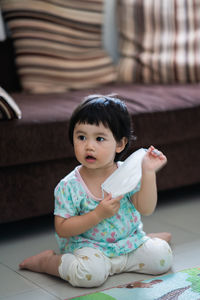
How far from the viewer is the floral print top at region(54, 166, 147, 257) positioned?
58.8 inches

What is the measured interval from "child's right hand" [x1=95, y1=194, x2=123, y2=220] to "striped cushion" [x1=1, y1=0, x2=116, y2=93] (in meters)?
1.12

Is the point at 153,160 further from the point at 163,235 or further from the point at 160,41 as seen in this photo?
the point at 160,41

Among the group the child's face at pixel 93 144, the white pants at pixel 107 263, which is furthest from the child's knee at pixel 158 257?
the child's face at pixel 93 144

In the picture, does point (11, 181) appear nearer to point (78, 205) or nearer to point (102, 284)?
point (78, 205)

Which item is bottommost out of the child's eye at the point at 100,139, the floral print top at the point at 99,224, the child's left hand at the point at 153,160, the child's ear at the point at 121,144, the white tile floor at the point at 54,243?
the white tile floor at the point at 54,243

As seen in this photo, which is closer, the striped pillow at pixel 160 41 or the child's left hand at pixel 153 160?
the child's left hand at pixel 153 160

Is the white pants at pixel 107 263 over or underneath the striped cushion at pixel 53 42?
underneath

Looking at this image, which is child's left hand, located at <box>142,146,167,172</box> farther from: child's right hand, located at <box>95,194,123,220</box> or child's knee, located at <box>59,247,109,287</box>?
child's knee, located at <box>59,247,109,287</box>

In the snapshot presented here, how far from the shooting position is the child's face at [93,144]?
57.7 inches

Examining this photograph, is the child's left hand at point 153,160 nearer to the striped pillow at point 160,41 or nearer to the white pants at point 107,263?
the white pants at point 107,263

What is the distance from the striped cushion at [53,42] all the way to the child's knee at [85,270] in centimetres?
115

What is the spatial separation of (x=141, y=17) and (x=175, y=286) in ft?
5.29

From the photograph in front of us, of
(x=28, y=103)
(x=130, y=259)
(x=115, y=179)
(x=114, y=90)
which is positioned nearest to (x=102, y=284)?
(x=130, y=259)

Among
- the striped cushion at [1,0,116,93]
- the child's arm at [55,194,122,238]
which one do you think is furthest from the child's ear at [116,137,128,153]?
the striped cushion at [1,0,116,93]
